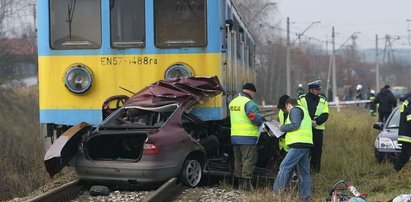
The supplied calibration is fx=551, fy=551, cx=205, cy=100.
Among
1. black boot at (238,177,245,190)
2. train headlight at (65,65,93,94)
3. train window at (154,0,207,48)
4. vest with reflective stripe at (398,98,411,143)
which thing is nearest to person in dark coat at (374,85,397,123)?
vest with reflective stripe at (398,98,411,143)

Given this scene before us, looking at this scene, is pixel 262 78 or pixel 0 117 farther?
pixel 262 78

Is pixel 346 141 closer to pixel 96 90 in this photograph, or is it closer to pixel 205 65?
pixel 205 65

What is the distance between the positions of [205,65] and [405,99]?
139 inches

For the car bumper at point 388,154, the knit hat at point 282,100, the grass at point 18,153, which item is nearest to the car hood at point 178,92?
the knit hat at point 282,100

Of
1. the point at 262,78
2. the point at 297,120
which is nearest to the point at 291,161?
the point at 297,120

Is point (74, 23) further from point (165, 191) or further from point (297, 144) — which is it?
point (297, 144)

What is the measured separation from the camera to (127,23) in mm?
8508

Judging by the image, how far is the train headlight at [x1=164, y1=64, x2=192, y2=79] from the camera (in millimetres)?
8242

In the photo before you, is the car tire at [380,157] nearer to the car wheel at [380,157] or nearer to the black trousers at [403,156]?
the car wheel at [380,157]

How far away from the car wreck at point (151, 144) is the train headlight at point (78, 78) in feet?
2.39

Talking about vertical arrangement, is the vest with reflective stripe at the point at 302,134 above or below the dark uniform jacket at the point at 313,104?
below

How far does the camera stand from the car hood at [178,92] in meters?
7.80

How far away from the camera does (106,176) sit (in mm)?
7328

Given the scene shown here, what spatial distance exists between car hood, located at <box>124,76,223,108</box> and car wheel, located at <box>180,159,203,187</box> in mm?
825
